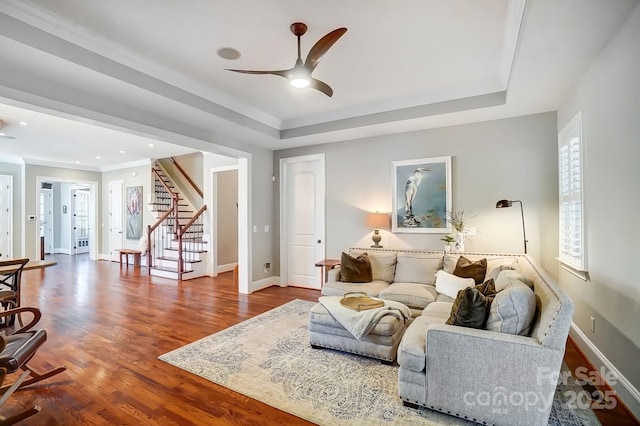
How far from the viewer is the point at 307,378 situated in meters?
2.62

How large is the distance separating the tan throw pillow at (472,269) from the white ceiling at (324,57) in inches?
75.6

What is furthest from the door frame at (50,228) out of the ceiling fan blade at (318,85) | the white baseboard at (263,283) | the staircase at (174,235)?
the ceiling fan blade at (318,85)

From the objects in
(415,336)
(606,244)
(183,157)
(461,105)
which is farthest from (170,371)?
(183,157)

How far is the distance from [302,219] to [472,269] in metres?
3.13

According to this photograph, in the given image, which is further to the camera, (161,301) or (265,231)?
(265,231)

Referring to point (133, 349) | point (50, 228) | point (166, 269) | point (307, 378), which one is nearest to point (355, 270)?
point (307, 378)

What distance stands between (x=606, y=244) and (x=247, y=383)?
3.13 metres

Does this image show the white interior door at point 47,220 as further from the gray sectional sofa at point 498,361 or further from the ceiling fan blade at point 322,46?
the gray sectional sofa at point 498,361

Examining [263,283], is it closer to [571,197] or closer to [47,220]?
[571,197]

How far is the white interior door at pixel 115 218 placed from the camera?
9.42 meters

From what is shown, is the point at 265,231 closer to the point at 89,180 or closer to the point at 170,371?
the point at 170,371

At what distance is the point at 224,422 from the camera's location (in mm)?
2105

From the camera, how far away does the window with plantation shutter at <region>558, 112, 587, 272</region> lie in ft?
10.0

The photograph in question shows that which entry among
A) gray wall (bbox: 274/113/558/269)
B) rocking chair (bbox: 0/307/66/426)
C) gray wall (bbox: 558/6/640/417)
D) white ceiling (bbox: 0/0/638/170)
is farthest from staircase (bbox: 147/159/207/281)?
gray wall (bbox: 558/6/640/417)
